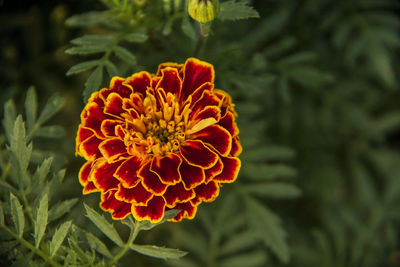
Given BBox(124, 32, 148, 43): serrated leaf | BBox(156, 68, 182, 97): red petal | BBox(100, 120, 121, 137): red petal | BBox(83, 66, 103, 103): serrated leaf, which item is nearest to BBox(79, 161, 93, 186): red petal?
BBox(100, 120, 121, 137): red petal

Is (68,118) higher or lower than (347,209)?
higher

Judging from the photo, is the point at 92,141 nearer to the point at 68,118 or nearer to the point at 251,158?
the point at 251,158

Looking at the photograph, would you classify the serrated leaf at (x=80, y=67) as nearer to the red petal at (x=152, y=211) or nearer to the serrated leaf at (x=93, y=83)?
the serrated leaf at (x=93, y=83)

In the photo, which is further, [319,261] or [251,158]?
[319,261]

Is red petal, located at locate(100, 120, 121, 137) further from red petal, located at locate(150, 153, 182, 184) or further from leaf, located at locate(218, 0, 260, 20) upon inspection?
leaf, located at locate(218, 0, 260, 20)

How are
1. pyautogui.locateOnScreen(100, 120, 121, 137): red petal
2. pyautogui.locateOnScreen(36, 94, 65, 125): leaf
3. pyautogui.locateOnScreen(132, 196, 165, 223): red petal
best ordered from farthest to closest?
pyautogui.locateOnScreen(36, 94, 65, 125): leaf < pyautogui.locateOnScreen(100, 120, 121, 137): red petal < pyautogui.locateOnScreen(132, 196, 165, 223): red petal

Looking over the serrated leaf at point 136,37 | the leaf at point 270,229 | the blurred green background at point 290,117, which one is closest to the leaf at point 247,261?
the blurred green background at point 290,117

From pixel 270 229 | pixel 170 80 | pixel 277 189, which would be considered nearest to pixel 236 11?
pixel 170 80

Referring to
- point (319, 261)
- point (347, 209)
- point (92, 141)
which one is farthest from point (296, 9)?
point (92, 141)
